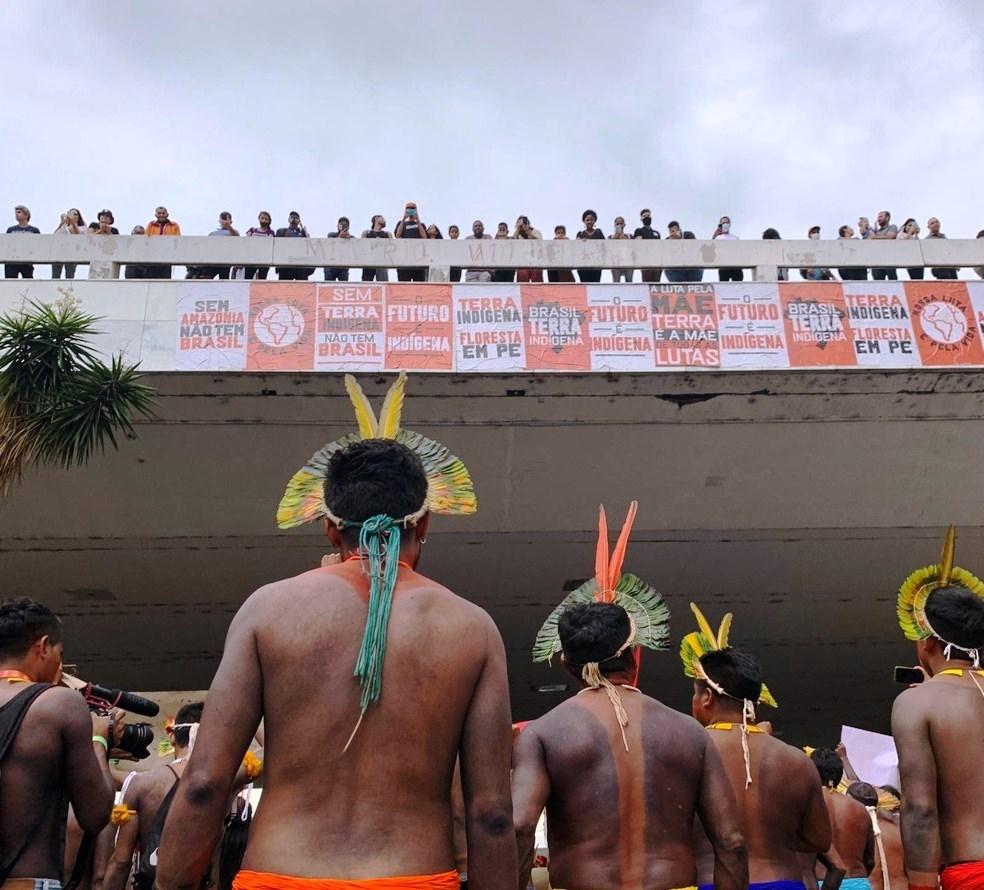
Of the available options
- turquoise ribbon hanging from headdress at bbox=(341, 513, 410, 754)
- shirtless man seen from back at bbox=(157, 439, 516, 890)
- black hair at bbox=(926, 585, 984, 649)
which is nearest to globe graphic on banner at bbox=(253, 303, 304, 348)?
black hair at bbox=(926, 585, 984, 649)

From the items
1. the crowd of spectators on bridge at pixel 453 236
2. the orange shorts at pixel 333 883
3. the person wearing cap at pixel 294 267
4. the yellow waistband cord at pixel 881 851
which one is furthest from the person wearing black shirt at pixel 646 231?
the orange shorts at pixel 333 883

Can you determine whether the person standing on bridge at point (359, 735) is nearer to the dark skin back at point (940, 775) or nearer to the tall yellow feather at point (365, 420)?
the tall yellow feather at point (365, 420)

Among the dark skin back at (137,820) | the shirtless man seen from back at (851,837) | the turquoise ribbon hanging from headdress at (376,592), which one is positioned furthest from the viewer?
the shirtless man seen from back at (851,837)

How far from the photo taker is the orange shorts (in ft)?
6.33

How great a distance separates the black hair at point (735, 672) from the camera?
404 centimetres

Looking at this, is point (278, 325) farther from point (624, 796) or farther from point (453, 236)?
point (624, 796)

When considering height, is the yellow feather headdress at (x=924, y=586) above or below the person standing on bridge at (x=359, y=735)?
above

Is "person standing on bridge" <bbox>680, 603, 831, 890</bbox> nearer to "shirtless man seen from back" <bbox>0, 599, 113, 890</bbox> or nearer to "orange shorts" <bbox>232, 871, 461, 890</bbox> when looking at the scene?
"orange shorts" <bbox>232, 871, 461, 890</bbox>

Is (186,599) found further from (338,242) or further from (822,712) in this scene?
(822,712)

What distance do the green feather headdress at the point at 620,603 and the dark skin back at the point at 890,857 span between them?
2702mm

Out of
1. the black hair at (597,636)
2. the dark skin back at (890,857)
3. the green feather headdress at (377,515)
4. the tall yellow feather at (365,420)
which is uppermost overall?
the tall yellow feather at (365,420)

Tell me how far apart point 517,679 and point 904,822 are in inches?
429

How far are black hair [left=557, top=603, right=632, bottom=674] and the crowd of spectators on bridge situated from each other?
21.5ft

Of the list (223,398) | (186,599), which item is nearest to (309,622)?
(223,398)
